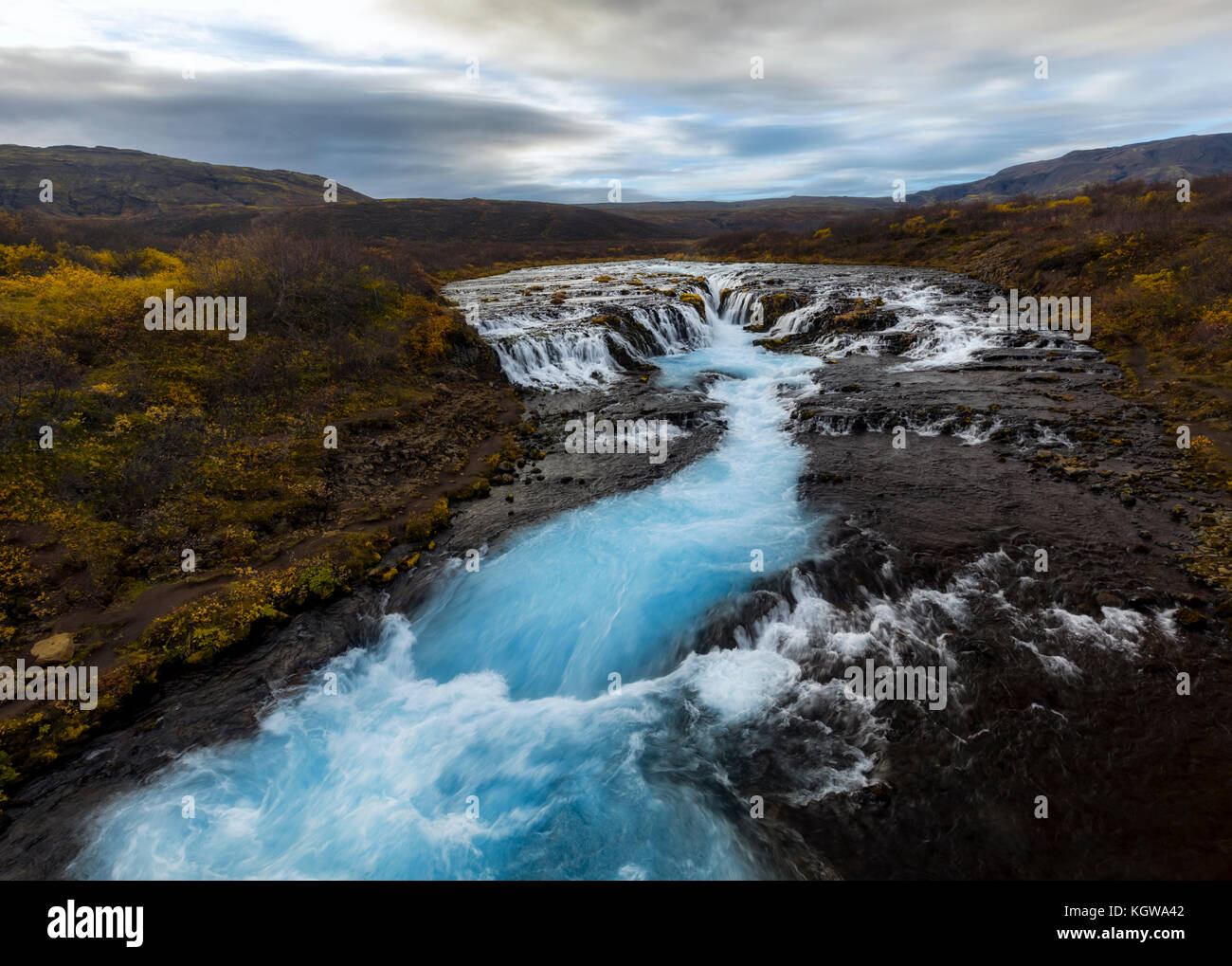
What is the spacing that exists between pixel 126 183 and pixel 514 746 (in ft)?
594

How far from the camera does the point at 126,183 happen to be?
125 metres

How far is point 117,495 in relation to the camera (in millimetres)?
13539

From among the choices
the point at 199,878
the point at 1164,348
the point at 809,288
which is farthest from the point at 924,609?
the point at 809,288

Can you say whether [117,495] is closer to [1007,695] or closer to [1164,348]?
[1007,695]

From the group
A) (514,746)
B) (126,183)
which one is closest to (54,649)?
(514,746)

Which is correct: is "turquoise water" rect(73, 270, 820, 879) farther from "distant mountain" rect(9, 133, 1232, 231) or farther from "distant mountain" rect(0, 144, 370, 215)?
"distant mountain" rect(0, 144, 370, 215)

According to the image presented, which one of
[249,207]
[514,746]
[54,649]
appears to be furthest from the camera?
[249,207]

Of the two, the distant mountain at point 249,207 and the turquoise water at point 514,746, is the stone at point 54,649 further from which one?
the distant mountain at point 249,207

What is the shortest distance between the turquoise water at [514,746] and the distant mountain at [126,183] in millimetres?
141333

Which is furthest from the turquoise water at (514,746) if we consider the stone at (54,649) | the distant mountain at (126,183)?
the distant mountain at (126,183)

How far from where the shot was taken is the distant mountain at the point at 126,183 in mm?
106250

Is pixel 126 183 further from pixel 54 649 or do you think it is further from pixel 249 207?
pixel 54 649

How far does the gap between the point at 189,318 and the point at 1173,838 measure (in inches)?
1215

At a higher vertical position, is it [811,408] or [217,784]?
[811,408]
